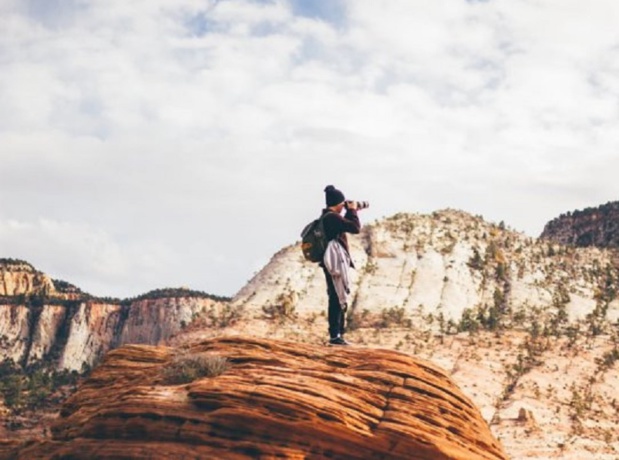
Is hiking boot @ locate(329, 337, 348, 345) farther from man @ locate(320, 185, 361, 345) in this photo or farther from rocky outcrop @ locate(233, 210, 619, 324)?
rocky outcrop @ locate(233, 210, 619, 324)

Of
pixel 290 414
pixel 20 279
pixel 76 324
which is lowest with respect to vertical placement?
pixel 290 414

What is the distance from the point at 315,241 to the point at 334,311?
50.9 inches

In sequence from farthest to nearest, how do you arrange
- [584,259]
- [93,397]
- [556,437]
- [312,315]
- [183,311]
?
[183,311]
[584,259]
[312,315]
[556,437]
[93,397]

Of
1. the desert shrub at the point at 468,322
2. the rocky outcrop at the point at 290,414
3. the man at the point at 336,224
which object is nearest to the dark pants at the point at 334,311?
the man at the point at 336,224

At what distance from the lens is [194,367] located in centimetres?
1405

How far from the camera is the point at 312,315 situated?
149 feet

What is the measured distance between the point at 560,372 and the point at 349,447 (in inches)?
1115

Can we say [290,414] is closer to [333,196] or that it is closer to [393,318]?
[333,196]

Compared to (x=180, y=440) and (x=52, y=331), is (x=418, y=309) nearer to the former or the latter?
(x=180, y=440)

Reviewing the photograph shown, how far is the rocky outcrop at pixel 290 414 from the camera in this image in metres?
12.3

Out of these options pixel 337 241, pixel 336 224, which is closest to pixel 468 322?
pixel 337 241

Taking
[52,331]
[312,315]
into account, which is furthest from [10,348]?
[312,315]

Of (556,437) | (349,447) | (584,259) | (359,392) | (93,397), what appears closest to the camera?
(349,447)

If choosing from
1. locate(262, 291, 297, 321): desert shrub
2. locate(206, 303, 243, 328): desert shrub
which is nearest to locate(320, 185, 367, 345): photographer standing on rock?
locate(206, 303, 243, 328): desert shrub
